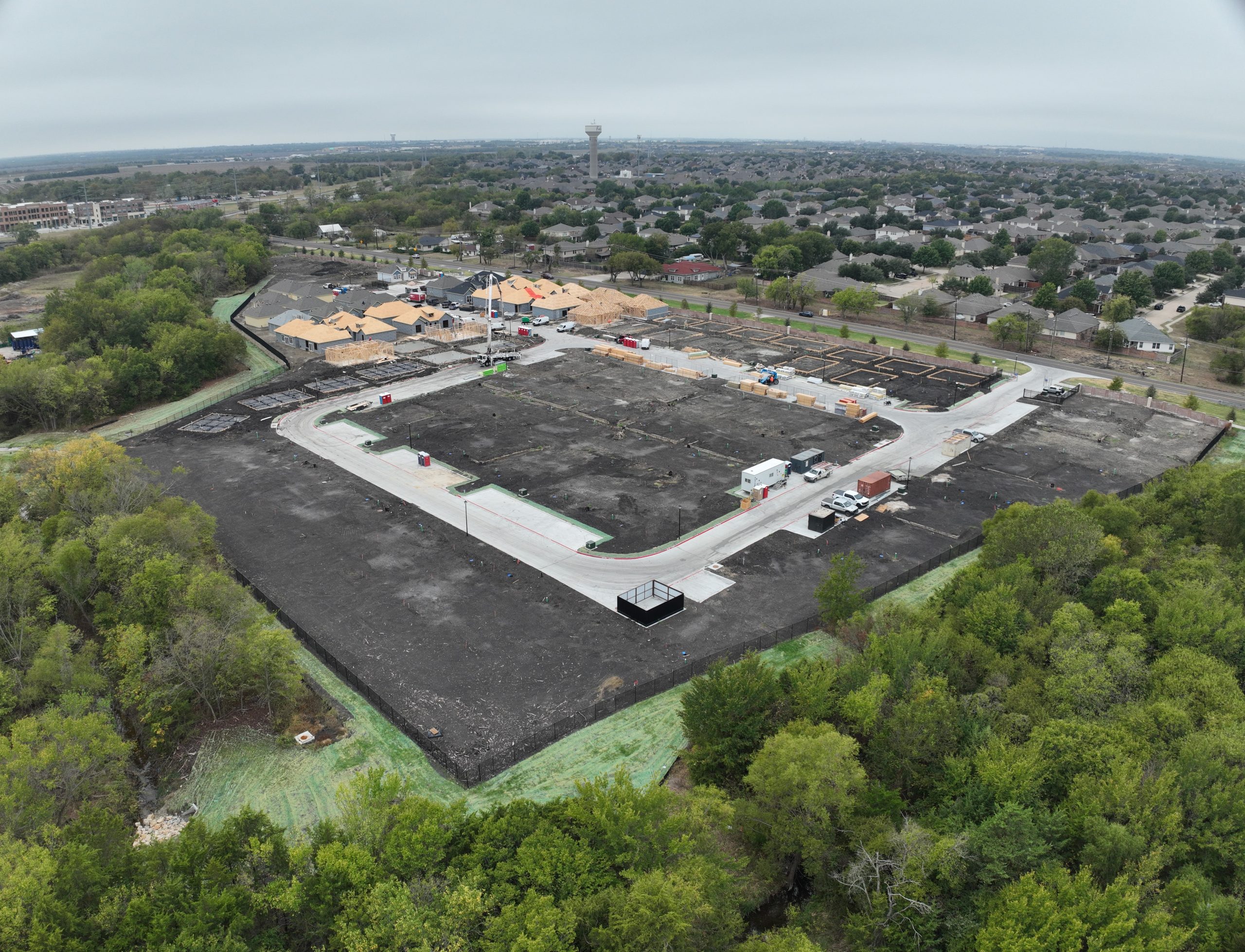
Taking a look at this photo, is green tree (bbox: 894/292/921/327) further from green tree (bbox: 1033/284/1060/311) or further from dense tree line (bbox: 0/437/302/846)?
dense tree line (bbox: 0/437/302/846)

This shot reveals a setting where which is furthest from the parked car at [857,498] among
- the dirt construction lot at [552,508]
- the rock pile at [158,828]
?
the rock pile at [158,828]

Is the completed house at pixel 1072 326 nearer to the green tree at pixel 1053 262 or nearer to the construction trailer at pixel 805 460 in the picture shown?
the green tree at pixel 1053 262

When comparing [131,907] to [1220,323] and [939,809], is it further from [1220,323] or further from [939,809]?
[1220,323]

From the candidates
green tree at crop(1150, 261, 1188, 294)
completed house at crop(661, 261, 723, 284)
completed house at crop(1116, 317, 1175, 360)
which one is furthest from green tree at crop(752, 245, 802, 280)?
green tree at crop(1150, 261, 1188, 294)

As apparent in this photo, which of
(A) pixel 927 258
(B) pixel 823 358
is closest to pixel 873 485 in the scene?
(B) pixel 823 358

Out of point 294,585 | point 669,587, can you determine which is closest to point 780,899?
point 669,587
